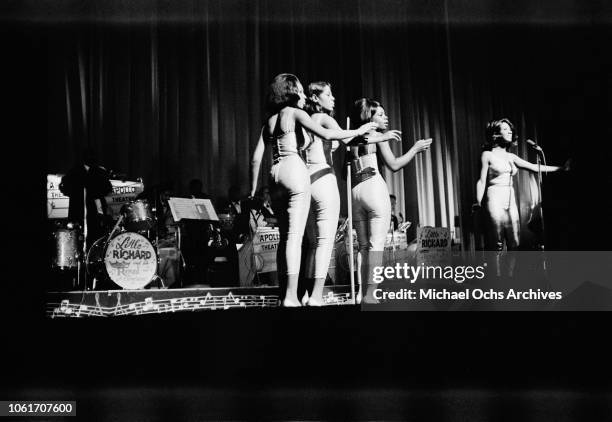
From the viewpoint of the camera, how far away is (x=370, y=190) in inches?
198

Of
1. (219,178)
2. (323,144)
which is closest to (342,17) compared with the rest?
(323,144)

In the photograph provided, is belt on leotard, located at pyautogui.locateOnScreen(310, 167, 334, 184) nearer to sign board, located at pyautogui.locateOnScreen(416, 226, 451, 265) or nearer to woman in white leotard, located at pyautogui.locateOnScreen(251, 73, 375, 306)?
woman in white leotard, located at pyautogui.locateOnScreen(251, 73, 375, 306)

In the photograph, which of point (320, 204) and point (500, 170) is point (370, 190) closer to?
point (320, 204)

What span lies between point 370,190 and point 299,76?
3.04 feet

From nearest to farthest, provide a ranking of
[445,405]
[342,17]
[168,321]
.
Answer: [445,405] → [168,321] → [342,17]

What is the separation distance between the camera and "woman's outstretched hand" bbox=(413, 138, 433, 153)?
5.08 meters

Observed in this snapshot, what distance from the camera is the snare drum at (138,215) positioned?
491cm

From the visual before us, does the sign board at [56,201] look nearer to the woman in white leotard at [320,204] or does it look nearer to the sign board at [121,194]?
the sign board at [121,194]

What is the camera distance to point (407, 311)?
4.90 meters

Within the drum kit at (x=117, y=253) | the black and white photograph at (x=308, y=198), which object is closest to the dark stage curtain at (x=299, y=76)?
the black and white photograph at (x=308, y=198)

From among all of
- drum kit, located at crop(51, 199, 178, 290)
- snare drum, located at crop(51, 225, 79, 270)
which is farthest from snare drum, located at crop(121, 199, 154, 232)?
snare drum, located at crop(51, 225, 79, 270)

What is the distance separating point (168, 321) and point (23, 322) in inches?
40.1

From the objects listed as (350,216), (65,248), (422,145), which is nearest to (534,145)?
(422,145)

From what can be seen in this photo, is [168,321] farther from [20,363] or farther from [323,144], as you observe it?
[323,144]
